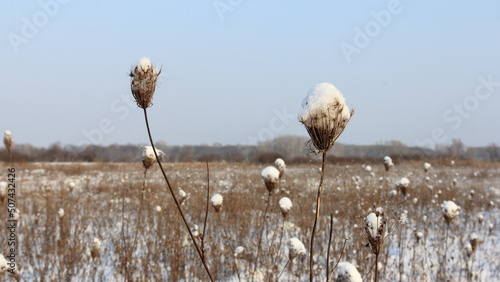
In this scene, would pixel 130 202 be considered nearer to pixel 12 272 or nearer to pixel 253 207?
pixel 253 207

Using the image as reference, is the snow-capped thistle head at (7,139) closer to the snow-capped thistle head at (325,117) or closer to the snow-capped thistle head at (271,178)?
the snow-capped thistle head at (271,178)

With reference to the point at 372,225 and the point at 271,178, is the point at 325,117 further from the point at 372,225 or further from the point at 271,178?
the point at 271,178

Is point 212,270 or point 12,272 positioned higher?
point 12,272

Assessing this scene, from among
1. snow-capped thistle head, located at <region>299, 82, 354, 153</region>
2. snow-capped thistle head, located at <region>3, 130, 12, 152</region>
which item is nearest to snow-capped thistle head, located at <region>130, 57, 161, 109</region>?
snow-capped thistle head, located at <region>299, 82, 354, 153</region>

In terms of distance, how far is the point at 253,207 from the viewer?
296 inches

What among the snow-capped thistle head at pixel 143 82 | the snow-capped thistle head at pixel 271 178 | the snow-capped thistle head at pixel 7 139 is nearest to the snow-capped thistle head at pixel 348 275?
the snow-capped thistle head at pixel 143 82

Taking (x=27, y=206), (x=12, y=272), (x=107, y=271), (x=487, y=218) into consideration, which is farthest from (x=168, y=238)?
(x=487, y=218)

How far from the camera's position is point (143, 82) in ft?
4.46

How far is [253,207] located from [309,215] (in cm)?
139

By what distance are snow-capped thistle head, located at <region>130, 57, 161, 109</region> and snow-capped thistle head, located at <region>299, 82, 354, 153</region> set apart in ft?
1.98

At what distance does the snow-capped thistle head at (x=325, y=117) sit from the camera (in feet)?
3.67

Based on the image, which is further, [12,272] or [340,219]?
[340,219]

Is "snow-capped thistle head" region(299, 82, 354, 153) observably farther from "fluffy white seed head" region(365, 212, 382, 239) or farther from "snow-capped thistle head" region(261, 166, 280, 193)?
"snow-capped thistle head" region(261, 166, 280, 193)

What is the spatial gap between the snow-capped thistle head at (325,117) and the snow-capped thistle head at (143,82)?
0.60 metres
